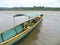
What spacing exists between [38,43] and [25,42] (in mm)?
857

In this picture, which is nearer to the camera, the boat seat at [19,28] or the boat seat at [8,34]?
the boat seat at [8,34]

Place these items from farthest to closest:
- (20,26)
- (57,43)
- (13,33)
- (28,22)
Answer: (28,22), (20,26), (13,33), (57,43)

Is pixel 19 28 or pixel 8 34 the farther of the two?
pixel 19 28

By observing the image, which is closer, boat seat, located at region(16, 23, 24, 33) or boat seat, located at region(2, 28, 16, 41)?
boat seat, located at region(2, 28, 16, 41)

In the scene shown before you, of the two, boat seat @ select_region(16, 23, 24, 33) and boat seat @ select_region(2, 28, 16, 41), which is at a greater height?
boat seat @ select_region(2, 28, 16, 41)

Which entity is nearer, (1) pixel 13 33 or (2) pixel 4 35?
(2) pixel 4 35

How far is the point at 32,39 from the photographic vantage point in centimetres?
1040

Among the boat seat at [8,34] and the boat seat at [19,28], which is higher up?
the boat seat at [8,34]

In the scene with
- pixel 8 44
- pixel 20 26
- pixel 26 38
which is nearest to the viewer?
pixel 8 44

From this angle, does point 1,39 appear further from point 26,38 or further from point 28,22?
point 28,22

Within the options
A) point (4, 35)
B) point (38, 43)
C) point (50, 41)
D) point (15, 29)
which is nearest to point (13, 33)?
point (15, 29)

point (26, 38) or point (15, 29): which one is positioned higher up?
point (15, 29)

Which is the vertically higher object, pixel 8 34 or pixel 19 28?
pixel 8 34

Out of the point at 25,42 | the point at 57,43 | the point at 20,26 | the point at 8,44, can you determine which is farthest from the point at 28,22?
the point at 8,44
